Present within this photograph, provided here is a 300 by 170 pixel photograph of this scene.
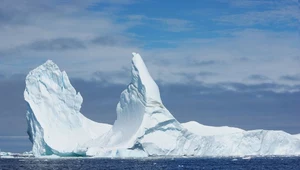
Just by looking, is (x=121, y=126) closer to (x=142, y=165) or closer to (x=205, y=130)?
(x=205, y=130)

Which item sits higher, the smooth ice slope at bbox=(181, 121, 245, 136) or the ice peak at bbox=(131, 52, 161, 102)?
the ice peak at bbox=(131, 52, 161, 102)

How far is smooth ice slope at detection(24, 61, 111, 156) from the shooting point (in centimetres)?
5022

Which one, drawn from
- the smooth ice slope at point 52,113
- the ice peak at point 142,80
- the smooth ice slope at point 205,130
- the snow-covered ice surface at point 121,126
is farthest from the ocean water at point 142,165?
the smooth ice slope at point 205,130

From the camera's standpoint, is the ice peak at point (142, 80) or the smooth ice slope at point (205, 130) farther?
the smooth ice slope at point (205, 130)

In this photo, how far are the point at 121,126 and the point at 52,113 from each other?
6272 mm

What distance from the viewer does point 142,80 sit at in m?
51.2

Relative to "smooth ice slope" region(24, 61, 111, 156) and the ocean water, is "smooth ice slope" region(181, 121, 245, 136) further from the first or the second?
"smooth ice slope" region(24, 61, 111, 156)

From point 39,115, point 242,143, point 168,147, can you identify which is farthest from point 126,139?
point 242,143

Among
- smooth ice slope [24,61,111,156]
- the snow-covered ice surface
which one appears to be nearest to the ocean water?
smooth ice slope [24,61,111,156]

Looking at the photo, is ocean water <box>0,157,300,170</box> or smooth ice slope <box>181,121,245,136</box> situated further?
smooth ice slope <box>181,121,245,136</box>

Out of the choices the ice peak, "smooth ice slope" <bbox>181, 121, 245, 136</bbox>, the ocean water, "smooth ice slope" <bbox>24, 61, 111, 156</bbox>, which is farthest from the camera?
"smooth ice slope" <bbox>181, 121, 245, 136</bbox>

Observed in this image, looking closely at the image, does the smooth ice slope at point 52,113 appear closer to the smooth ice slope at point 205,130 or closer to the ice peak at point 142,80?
the ice peak at point 142,80

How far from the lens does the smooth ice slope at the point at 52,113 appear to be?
50219mm

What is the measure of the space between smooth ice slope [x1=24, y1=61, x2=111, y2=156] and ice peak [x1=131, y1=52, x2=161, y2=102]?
547cm
